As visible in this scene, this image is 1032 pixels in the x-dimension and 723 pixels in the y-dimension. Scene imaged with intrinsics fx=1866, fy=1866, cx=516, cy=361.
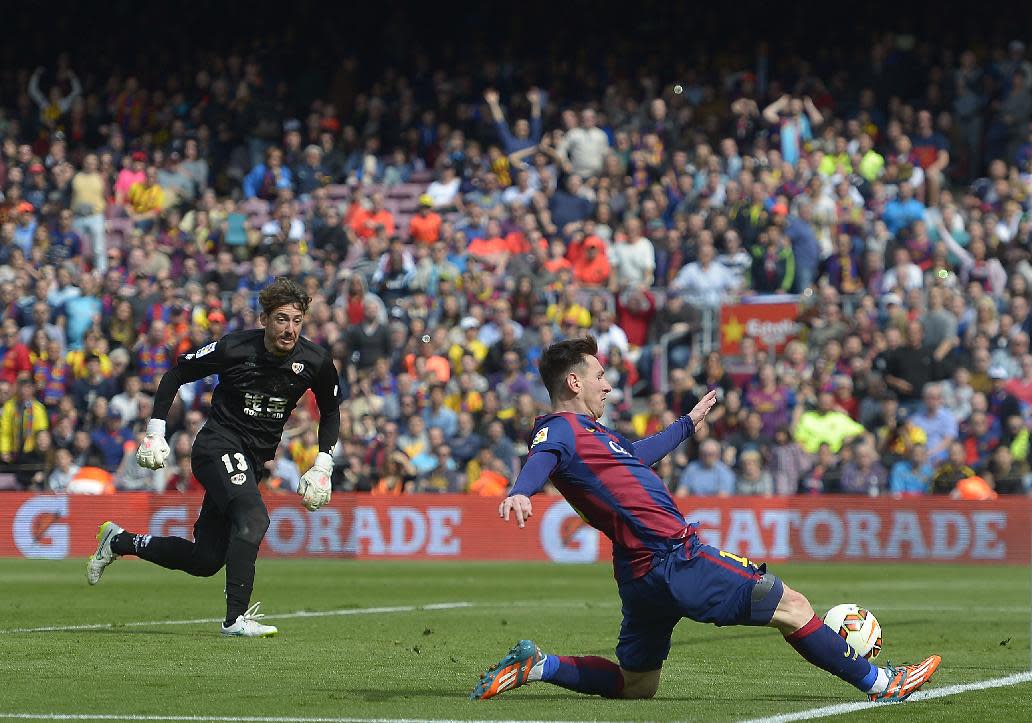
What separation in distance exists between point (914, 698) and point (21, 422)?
698 inches

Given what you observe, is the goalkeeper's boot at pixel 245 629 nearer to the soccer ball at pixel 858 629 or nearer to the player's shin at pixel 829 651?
the soccer ball at pixel 858 629

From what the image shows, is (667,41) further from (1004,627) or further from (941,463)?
(1004,627)

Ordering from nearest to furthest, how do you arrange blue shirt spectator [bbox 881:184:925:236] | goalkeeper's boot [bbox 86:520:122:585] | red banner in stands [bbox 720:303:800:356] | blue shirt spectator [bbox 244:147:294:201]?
goalkeeper's boot [bbox 86:520:122:585] → red banner in stands [bbox 720:303:800:356] → blue shirt spectator [bbox 881:184:925:236] → blue shirt spectator [bbox 244:147:294:201]

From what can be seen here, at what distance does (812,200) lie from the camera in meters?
24.5

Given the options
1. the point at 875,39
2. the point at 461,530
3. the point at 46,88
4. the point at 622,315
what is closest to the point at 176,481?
the point at 461,530

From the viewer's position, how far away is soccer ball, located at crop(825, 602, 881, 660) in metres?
8.40

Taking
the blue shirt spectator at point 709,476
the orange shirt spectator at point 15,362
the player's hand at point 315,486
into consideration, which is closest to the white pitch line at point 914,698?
the player's hand at point 315,486

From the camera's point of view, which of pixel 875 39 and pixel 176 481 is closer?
pixel 176 481

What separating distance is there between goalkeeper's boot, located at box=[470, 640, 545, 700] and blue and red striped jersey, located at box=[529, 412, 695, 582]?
20.7 inches

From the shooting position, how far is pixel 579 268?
24891 mm

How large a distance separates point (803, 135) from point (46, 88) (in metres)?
13.9

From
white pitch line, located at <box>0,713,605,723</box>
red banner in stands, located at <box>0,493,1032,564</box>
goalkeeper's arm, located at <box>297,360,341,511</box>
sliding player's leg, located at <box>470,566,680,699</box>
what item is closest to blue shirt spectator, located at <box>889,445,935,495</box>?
red banner in stands, located at <box>0,493,1032,564</box>

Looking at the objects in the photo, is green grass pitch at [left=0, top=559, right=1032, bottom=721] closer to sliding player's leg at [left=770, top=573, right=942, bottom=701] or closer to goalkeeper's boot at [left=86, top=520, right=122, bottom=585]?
sliding player's leg at [left=770, top=573, right=942, bottom=701]

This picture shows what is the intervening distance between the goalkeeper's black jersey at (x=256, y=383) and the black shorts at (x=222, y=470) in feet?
0.34
